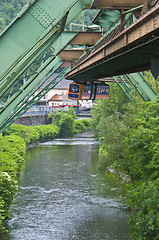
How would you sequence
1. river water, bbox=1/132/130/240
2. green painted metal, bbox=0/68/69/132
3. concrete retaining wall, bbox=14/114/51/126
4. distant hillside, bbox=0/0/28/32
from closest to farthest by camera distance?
river water, bbox=1/132/130/240 < green painted metal, bbox=0/68/69/132 < concrete retaining wall, bbox=14/114/51/126 < distant hillside, bbox=0/0/28/32

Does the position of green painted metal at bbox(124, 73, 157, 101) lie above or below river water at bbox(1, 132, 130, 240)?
above

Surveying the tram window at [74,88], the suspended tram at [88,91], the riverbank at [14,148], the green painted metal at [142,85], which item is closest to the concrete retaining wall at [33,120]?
the riverbank at [14,148]

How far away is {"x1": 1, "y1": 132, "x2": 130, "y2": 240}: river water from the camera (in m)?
19.1

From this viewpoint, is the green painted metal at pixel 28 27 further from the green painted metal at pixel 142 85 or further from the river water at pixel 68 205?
the green painted metal at pixel 142 85

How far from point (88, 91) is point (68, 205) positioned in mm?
6458

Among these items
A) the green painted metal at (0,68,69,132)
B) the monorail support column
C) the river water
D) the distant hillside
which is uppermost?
the distant hillside

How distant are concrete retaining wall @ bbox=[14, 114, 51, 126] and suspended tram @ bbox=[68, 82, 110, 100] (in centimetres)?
3732

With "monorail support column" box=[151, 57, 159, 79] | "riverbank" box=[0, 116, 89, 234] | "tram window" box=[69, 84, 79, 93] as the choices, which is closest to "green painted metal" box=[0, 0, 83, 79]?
"monorail support column" box=[151, 57, 159, 79]

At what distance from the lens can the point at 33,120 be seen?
67.9 metres

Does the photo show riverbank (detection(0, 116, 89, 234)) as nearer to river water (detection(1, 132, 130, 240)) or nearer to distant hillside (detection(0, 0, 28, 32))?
river water (detection(1, 132, 130, 240))

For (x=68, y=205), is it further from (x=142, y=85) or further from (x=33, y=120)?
(x=33, y=120)

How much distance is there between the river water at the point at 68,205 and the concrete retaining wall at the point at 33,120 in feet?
80.1

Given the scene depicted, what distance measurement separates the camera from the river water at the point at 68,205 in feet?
62.6

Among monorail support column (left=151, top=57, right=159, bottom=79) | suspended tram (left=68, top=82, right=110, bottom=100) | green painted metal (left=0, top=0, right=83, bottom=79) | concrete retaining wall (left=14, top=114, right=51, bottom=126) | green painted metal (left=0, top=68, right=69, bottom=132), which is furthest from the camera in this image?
concrete retaining wall (left=14, top=114, right=51, bottom=126)
